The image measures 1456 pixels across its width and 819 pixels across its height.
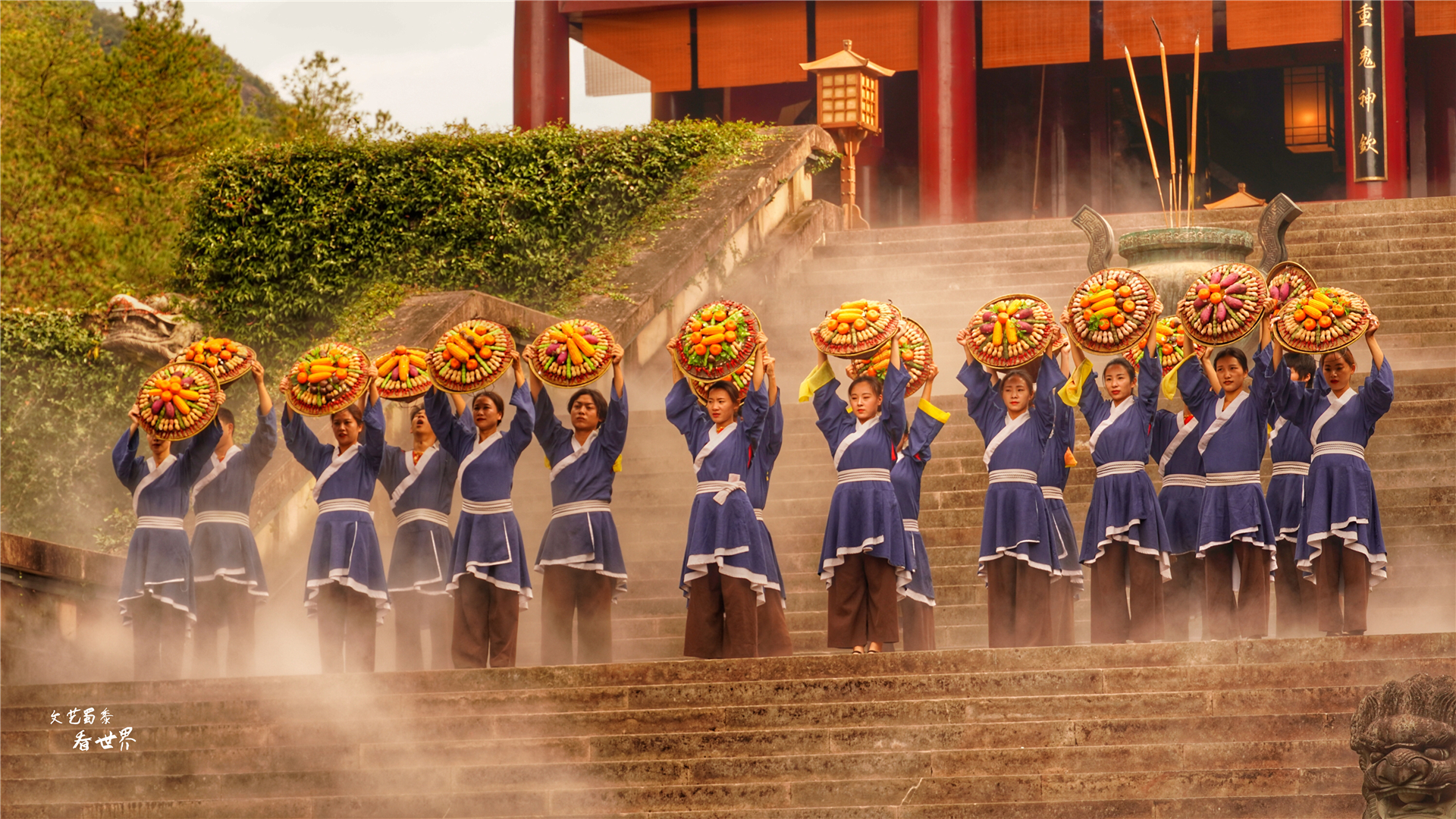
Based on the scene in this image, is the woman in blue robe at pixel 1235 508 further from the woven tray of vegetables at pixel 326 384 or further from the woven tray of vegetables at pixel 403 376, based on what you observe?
the woven tray of vegetables at pixel 326 384

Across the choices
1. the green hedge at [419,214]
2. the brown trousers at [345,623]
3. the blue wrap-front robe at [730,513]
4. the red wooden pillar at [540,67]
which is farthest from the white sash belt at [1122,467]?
the red wooden pillar at [540,67]

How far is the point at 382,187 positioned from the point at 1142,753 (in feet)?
34.2

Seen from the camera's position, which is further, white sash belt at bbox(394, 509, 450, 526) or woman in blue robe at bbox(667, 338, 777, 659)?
white sash belt at bbox(394, 509, 450, 526)

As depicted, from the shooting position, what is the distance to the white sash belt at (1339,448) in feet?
28.7

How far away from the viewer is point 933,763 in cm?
673

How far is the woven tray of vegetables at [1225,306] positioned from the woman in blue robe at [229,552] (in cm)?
498

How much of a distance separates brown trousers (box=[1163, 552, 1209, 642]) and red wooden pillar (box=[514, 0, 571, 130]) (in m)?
13.4

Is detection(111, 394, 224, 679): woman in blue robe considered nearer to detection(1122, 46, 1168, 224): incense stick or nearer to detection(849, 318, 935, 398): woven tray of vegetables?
detection(849, 318, 935, 398): woven tray of vegetables

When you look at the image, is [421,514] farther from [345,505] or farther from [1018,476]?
[1018,476]

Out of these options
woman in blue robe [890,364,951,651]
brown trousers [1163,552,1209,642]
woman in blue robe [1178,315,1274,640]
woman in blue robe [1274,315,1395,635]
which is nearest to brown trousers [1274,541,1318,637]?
woman in blue robe [1274,315,1395,635]

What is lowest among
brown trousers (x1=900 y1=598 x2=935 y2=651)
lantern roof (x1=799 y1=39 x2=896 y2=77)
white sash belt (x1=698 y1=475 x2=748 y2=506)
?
brown trousers (x1=900 y1=598 x2=935 y2=651)

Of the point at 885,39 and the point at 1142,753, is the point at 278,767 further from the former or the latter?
the point at 885,39

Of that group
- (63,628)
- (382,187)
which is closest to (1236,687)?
(63,628)

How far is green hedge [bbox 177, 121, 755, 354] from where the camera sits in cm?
1480
